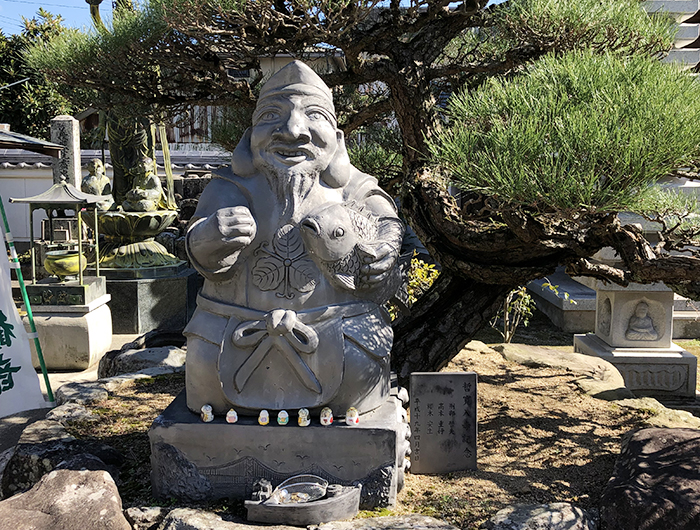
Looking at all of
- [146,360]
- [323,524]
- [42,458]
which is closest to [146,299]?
[146,360]

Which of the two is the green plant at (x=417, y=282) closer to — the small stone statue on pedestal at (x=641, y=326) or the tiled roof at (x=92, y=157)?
the small stone statue on pedestal at (x=641, y=326)

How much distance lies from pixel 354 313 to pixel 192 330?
2.32 ft

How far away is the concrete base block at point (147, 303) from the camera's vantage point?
7.57 m

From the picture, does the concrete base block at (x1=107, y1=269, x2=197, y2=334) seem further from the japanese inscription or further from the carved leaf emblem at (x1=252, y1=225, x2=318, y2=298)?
the carved leaf emblem at (x1=252, y1=225, x2=318, y2=298)

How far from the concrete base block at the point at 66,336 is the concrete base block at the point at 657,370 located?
467cm

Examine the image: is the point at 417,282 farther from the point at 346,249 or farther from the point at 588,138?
the point at 588,138

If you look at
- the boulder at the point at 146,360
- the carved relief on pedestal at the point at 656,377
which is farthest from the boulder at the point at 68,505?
the carved relief on pedestal at the point at 656,377

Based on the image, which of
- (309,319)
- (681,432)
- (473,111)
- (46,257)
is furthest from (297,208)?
(46,257)

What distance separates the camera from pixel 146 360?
5.06 metres

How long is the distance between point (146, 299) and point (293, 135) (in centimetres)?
532

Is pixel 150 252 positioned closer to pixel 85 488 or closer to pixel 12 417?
pixel 12 417

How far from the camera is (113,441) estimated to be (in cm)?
351

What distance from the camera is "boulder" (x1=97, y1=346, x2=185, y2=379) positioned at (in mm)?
4988

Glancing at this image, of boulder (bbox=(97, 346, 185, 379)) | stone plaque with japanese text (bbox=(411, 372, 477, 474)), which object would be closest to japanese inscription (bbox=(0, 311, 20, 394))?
boulder (bbox=(97, 346, 185, 379))
